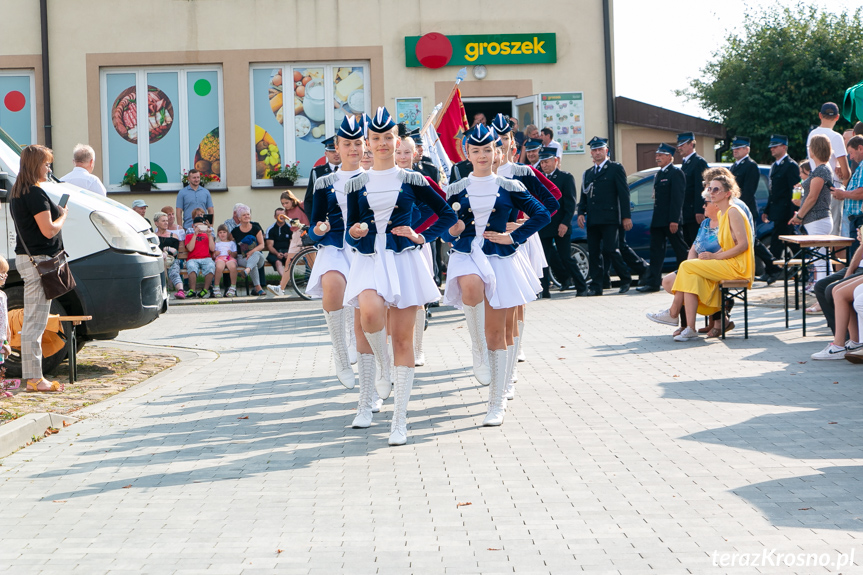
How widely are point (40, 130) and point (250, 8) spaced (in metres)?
4.70

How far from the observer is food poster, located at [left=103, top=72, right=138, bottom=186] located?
22016 millimetres

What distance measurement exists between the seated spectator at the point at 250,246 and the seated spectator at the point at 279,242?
8.3 inches

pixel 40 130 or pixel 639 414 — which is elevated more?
pixel 40 130

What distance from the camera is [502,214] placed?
7.84 m

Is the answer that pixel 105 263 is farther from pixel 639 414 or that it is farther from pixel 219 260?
pixel 219 260

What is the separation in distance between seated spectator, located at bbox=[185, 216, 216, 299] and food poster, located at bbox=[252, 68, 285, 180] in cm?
326

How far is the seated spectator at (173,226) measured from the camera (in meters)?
19.4

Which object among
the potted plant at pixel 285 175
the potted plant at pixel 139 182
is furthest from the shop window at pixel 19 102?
the potted plant at pixel 285 175

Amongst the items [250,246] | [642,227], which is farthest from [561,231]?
[250,246]

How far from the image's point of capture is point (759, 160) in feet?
119

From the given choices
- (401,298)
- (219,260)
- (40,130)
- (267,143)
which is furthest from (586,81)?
(401,298)

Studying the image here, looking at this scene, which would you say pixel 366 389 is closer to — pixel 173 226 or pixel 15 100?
→ pixel 173 226

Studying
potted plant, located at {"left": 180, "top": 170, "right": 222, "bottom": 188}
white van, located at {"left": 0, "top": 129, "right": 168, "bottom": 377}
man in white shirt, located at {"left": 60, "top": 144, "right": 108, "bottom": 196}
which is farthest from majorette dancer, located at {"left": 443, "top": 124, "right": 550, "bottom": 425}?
potted plant, located at {"left": 180, "top": 170, "right": 222, "bottom": 188}

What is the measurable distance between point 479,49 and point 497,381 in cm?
1522
